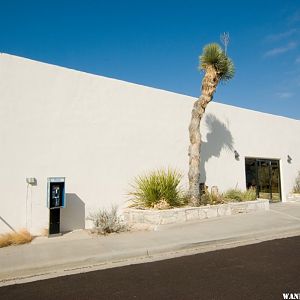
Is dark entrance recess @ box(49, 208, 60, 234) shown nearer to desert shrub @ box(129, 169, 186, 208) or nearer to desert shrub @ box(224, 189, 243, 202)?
desert shrub @ box(129, 169, 186, 208)

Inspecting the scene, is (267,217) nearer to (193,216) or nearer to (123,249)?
(193,216)

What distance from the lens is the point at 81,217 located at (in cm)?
1059

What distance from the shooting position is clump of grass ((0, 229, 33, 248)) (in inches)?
323

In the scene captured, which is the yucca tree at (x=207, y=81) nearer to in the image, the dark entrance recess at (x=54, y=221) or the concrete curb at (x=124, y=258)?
the concrete curb at (x=124, y=258)

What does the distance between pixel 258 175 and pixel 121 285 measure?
13.5 metres

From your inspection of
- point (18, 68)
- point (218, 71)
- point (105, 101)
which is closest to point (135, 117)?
point (105, 101)

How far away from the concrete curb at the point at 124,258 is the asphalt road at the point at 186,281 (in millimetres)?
346

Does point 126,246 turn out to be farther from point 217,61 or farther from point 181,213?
point 217,61

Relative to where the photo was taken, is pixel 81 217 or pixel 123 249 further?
pixel 81 217

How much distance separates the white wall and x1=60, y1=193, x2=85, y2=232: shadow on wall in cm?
3

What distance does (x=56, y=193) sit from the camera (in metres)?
9.38

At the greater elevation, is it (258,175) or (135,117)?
(135,117)

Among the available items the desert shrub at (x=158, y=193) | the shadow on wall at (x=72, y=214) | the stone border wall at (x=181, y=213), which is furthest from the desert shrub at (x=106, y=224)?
the desert shrub at (x=158, y=193)

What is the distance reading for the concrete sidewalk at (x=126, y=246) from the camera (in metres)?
6.24
